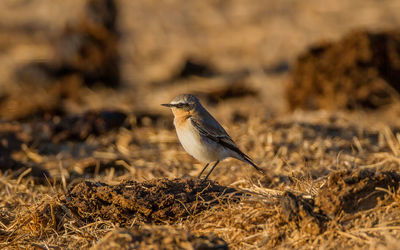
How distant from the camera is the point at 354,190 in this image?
391 centimetres

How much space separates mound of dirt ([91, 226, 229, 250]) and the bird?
2.11 m

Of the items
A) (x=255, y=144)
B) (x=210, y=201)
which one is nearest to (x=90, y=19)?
(x=255, y=144)

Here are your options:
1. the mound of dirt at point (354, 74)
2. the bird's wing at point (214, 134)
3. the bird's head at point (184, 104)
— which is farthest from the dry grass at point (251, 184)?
the bird's head at point (184, 104)

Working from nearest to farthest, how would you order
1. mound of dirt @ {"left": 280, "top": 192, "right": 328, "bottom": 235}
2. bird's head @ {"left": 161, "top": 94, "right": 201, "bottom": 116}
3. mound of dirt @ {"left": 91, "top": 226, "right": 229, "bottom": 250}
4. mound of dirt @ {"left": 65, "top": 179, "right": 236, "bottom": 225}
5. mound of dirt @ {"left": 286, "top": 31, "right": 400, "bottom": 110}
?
mound of dirt @ {"left": 91, "top": 226, "right": 229, "bottom": 250}, mound of dirt @ {"left": 280, "top": 192, "right": 328, "bottom": 235}, mound of dirt @ {"left": 65, "top": 179, "right": 236, "bottom": 225}, bird's head @ {"left": 161, "top": 94, "right": 201, "bottom": 116}, mound of dirt @ {"left": 286, "top": 31, "right": 400, "bottom": 110}

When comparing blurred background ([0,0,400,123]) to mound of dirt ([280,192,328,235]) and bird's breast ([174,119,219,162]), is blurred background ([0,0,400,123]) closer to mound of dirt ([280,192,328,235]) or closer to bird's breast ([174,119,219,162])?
bird's breast ([174,119,219,162])

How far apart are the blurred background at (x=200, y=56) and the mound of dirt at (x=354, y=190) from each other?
568 centimetres

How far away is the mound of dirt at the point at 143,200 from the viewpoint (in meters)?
4.24

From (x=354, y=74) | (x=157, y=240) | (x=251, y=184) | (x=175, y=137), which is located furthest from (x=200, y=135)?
(x=354, y=74)

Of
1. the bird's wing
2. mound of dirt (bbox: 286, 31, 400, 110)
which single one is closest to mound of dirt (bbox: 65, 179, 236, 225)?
the bird's wing

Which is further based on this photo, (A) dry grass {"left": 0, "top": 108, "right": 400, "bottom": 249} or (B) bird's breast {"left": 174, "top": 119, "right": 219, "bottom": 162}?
(B) bird's breast {"left": 174, "top": 119, "right": 219, "bottom": 162}

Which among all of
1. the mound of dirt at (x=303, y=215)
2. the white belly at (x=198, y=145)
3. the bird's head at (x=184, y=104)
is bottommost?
the white belly at (x=198, y=145)

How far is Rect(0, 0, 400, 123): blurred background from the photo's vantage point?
34.2 feet

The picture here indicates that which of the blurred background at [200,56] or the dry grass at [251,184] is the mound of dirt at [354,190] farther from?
the blurred background at [200,56]

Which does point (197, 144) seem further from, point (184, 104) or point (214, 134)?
point (184, 104)
